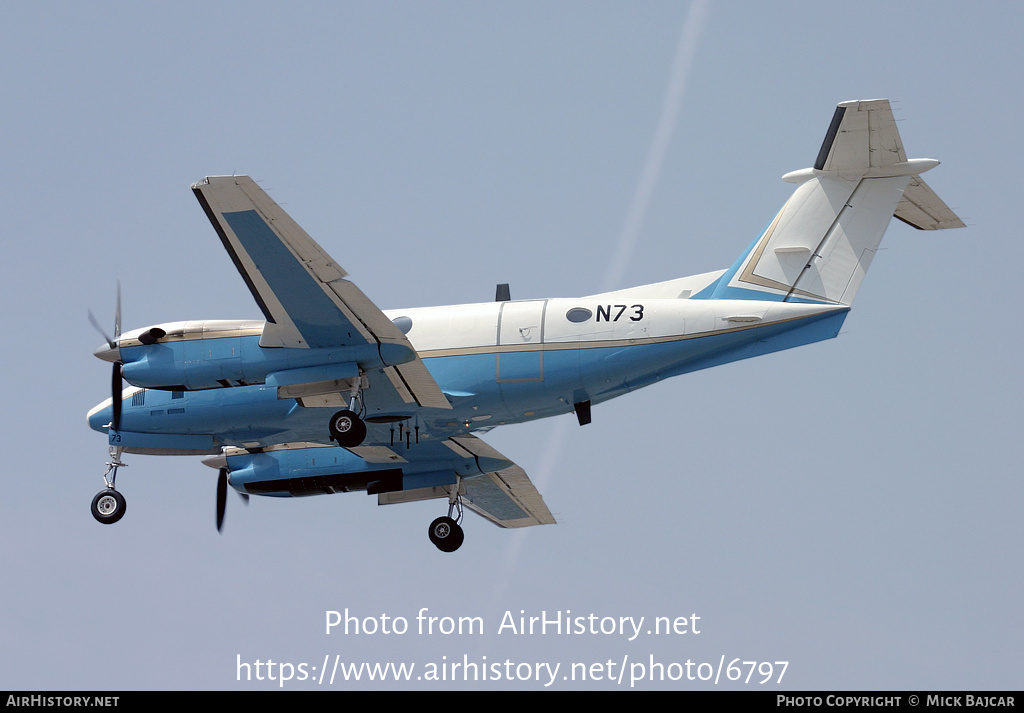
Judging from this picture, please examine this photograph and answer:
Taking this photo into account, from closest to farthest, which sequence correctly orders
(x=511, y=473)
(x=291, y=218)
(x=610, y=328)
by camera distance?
(x=291, y=218) → (x=610, y=328) → (x=511, y=473)

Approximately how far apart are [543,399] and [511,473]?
635 cm

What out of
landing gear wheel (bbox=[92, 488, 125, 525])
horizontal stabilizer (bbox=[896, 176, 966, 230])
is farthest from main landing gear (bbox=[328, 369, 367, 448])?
horizontal stabilizer (bbox=[896, 176, 966, 230])

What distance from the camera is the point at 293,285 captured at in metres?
25.6

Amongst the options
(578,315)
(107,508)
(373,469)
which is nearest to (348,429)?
(373,469)

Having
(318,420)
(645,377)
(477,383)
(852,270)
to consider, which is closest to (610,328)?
(645,377)

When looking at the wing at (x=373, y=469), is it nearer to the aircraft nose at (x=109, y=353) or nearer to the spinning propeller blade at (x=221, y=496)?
the spinning propeller blade at (x=221, y=496)

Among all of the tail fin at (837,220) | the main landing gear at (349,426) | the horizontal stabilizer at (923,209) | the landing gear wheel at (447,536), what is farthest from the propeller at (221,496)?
the horizontal stabilizer at (923,209)

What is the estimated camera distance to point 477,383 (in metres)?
27.6

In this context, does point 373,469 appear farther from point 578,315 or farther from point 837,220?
point 837,220

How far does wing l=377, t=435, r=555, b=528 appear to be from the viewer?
3203cm

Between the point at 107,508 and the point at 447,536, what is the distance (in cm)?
824

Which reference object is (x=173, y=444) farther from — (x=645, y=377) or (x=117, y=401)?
(x=645, y=377)

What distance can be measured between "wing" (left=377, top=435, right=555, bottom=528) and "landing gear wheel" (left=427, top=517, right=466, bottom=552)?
1.08 meters
